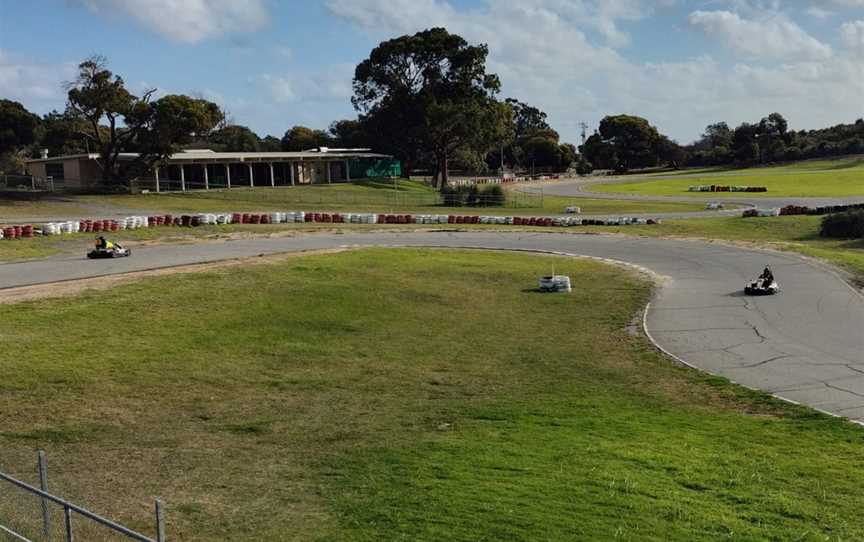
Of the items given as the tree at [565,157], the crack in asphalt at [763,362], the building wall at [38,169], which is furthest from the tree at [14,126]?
the tree at [565,157]

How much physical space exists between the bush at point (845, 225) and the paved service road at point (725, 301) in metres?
9.92

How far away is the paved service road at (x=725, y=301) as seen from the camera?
59.1 feet

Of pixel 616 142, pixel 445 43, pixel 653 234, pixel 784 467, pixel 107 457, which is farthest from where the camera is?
pixel 616 142

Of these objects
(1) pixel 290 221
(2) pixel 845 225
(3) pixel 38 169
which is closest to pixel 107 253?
(1) pixel 290 221

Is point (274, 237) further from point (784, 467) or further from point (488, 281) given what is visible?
point (784, 467)

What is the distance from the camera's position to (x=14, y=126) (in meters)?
72.3

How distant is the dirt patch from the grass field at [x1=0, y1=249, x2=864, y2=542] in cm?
119

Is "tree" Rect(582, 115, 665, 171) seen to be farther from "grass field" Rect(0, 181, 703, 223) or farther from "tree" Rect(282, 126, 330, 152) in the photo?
"grass field" Rect(0, 181, 703, 223)

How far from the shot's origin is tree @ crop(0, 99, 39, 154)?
7150cm

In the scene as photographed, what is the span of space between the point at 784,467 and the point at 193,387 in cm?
1139

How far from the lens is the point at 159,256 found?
119ft

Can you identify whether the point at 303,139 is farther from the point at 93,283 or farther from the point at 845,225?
the point at 93,283

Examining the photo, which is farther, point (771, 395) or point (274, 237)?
point (274, 237)

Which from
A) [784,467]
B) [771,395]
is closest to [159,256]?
Result: [771,395]
